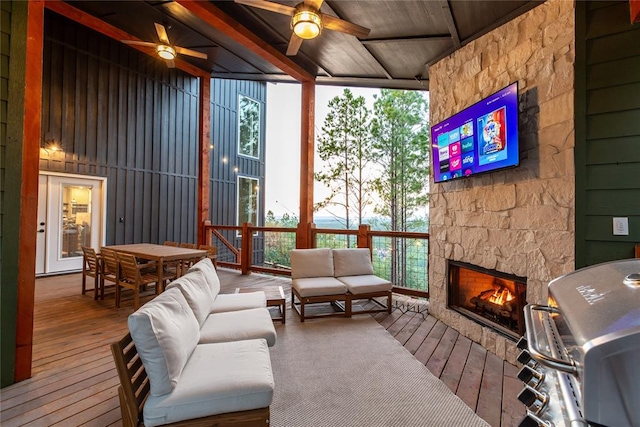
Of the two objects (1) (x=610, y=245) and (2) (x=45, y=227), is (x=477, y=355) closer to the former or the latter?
(1) (x=610, y=245)

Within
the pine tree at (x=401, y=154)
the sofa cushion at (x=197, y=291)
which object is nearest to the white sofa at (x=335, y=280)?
the sofa cushion at (x=197, y=291)

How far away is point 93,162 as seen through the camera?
6.13m

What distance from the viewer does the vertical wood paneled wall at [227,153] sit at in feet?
29.0

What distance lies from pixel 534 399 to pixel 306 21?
3.18 m

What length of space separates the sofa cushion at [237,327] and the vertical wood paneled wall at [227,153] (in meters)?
6.81

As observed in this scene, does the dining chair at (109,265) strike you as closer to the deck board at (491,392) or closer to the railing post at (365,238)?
the railing post at (365,238)

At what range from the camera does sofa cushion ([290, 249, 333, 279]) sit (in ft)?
12.6

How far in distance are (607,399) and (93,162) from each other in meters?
7.83

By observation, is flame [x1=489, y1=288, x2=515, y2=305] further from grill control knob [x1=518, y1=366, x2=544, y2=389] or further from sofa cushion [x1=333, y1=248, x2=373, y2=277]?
grill control knob [x1=518, y1=366, x2=544, y2=389]

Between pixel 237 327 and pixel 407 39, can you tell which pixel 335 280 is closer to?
pixel 237 327

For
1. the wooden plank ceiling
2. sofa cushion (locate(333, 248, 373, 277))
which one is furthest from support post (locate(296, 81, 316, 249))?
sofa cushion (locate(333, 248, 373, 277))

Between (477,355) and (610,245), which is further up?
(610,245)

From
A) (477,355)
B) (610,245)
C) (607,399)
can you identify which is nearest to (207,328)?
(607,399)

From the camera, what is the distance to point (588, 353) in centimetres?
64
